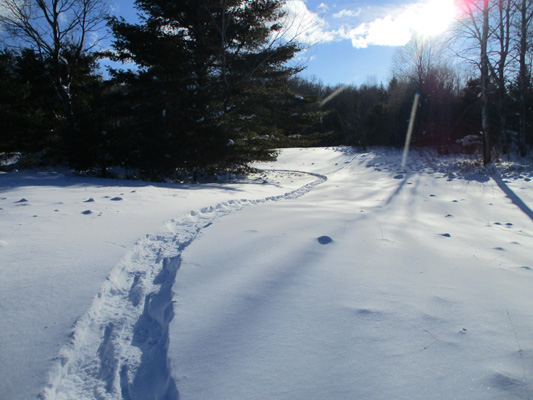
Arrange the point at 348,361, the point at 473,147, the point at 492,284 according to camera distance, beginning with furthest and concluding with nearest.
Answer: the point at 473,147 → the point at 492,284 → the point at 348,361

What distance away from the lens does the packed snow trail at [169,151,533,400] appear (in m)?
1.35

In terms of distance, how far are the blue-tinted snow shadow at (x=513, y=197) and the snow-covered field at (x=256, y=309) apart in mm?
2659

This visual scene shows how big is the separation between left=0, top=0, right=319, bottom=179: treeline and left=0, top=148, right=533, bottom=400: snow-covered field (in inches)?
222

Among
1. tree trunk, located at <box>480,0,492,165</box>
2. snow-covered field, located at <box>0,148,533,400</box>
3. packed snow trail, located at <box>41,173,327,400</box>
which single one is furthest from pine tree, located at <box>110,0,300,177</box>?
packed snow trail, located at <box>41,173,327,400</box>

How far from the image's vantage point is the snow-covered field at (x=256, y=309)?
1.38m

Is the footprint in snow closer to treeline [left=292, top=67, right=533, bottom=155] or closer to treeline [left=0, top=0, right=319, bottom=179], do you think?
treeline [left=0, top=0, right=319, bottom=179]

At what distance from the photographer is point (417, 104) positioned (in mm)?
22281

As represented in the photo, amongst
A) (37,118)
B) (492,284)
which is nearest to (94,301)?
(492,284)

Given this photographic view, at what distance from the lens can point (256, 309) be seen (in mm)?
1947

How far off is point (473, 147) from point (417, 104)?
722 centimetres

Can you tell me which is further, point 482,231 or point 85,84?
point 85,84

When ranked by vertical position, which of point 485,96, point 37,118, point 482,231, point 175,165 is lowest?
point 482,231

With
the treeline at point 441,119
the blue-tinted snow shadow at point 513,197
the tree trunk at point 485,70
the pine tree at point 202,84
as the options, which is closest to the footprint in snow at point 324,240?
the blue-tinted snow shadow at point 513,197

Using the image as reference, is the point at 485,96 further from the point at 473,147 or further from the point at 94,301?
the point at 94,301
